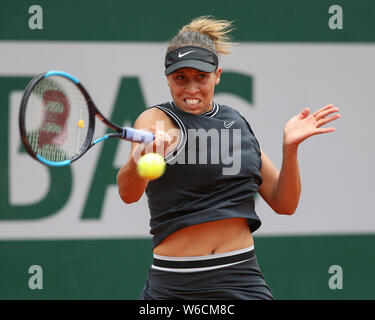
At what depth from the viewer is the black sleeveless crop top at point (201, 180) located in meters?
2.31

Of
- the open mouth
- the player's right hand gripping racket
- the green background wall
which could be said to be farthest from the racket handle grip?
the green background wall

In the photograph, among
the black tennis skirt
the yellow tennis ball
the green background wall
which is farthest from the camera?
the green background wall

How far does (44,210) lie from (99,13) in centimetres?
136

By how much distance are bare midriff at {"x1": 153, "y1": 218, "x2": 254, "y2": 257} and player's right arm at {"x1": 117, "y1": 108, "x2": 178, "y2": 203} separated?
0.73 ft

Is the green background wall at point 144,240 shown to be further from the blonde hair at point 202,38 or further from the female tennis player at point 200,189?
the female tennis player at point 200,189

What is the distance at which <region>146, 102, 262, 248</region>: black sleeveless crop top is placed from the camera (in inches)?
90.9

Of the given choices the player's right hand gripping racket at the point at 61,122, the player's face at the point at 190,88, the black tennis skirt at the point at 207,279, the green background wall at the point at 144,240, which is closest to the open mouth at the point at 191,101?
the player's face at the point at 190,88

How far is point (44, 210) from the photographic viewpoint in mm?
4113

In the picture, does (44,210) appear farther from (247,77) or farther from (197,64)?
(197,64)

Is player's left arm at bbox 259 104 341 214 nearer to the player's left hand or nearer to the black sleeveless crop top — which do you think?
the player's left hand

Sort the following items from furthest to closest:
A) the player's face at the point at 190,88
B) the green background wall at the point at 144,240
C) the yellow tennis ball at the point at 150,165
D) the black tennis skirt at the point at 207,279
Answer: the green background wall at the point at 144,240
the player's face at the point at 190,88
the black tennis skirt at the point at 207,279
the yellow tennis ball at the point at 150,165

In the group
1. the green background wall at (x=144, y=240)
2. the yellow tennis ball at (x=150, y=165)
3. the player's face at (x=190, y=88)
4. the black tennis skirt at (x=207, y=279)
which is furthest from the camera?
the green background wall at (x=144, y=240)

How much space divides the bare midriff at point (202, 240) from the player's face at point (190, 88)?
46cm

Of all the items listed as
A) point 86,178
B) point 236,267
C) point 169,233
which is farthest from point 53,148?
point 86,178
